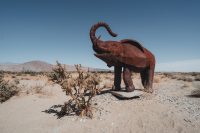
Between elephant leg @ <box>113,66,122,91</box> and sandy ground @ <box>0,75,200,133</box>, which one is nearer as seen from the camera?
sandy ground @ <box>0,75,200,133</box>

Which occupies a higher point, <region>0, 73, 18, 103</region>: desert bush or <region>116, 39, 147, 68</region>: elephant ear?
<region>116, 39, 147, 68</region>: elephant ear

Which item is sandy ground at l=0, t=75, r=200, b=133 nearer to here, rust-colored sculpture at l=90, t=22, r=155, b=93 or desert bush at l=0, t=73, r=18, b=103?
rust-colored sculpture at l=90, t=22, r=155, b=93

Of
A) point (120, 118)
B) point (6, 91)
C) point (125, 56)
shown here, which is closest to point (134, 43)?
point (125, 56)

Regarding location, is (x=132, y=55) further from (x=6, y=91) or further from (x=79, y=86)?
(x=6, y=91)

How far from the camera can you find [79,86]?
7.30 meters

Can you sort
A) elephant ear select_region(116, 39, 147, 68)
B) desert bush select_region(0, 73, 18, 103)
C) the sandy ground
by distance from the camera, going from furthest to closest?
desert bush select_region(0, 73, 18, 103), elephant ear select_region(116, 39, 147, 68), the sandy ground

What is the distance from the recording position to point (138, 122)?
626 cm

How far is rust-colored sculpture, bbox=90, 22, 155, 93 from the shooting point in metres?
7.66

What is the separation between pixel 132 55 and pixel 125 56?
0.30 meters

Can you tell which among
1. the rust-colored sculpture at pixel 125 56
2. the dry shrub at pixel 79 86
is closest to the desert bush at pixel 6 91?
the dry shrub at pixel 79 86

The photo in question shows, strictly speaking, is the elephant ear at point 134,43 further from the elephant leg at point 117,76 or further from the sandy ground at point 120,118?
the sandy ground at point 120,118

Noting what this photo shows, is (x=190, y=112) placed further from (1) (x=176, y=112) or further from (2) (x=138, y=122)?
(2) (x=138, y=122)

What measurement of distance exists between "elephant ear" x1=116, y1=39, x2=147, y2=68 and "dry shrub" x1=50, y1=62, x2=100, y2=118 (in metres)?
1.36

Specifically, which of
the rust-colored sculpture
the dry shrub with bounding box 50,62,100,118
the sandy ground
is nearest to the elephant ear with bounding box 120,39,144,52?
the rust-colored sculpture
